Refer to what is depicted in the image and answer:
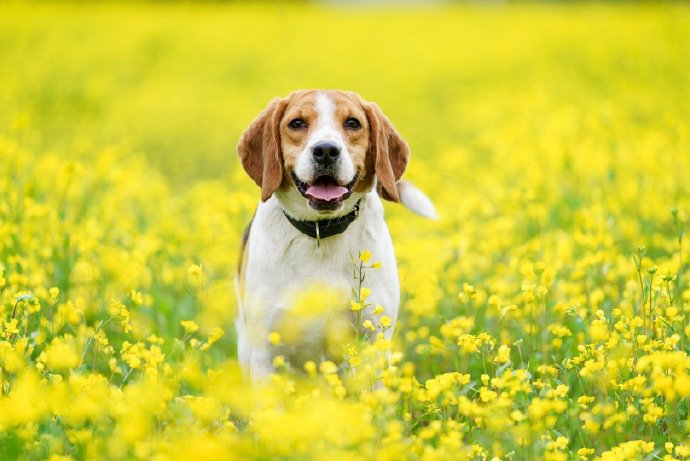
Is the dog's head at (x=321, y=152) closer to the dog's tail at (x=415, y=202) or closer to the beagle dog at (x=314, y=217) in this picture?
the beagle dog at (x=314, y=217)

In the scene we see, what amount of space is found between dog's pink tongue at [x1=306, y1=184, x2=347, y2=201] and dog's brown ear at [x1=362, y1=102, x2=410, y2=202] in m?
0.27

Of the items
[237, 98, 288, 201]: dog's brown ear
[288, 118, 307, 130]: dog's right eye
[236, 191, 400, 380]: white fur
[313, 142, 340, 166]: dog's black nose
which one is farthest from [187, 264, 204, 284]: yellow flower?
[288, 118, 307, 130]: dog's right eye

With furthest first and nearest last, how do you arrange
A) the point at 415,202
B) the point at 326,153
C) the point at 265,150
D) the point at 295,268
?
the point at 415,202 → the point at 265,150 → the point at 295,268 → the point at 326,153

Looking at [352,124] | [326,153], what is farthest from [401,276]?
[326,153]

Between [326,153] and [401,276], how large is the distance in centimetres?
156

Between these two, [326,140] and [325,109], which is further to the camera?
[325,109]

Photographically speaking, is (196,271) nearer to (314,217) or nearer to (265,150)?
(314,217)

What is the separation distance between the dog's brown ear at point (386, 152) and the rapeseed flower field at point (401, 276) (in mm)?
638

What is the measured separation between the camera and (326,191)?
3785 mm

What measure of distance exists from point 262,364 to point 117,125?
897cm

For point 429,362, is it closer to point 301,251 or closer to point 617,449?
point 301,251

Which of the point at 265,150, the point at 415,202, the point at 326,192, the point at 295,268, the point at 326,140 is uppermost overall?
the point at 326,140

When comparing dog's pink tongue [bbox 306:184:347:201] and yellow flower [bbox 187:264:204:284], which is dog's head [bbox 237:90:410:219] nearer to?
dog's pink tongue [bbox 306:184:347:201]

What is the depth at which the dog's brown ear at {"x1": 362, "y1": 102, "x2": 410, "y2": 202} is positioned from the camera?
13.1 ft
